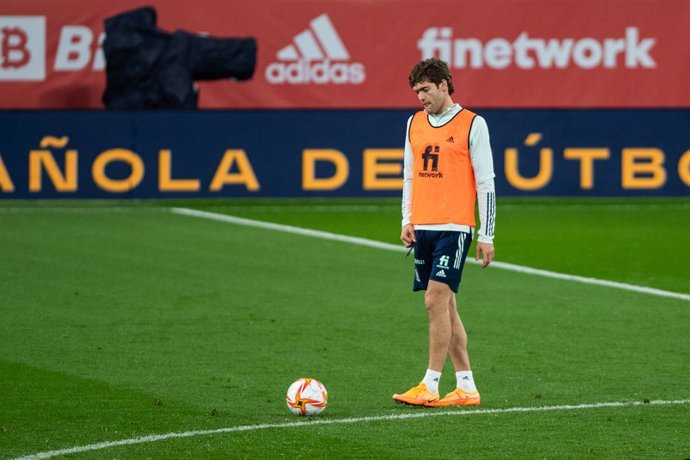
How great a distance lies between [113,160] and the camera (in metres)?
22.3

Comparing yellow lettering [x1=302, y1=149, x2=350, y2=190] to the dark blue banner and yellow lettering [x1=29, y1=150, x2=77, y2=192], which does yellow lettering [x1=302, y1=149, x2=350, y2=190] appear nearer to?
the dark blue banner

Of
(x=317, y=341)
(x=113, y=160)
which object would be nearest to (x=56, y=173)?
(x=113, y=160)

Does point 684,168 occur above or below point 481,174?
above

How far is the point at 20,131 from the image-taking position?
22.2m

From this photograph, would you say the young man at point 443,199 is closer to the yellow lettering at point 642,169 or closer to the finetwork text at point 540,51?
the yellow lettering at point 642,169

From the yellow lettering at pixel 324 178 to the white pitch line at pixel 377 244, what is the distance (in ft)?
6.03

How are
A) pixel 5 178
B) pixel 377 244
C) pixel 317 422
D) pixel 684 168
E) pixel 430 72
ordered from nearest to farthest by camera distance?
pixel 317 422, pixel 430 72, pixel 377 244, pixel 5 178, pixel 684 168

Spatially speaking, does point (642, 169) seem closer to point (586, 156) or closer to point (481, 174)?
point (586, 156)

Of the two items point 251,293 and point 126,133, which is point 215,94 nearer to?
point 126,133

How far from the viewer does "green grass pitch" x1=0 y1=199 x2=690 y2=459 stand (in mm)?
8242

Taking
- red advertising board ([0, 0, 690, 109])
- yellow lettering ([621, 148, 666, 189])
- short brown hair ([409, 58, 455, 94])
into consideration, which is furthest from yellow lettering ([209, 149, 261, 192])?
short brown hair ([409, 58, 455, 94])

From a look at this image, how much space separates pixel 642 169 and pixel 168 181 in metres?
6.72

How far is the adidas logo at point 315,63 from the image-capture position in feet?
78.2

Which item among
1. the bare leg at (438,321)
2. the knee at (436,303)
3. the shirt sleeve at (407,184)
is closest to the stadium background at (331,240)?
the bare leg at (438,321)
